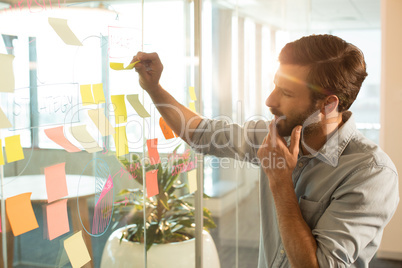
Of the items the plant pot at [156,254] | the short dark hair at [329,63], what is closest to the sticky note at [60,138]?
the plant pot at [156,254]

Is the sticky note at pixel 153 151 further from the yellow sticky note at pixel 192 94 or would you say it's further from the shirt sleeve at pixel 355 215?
the shirt sleeve at pixel 355 215

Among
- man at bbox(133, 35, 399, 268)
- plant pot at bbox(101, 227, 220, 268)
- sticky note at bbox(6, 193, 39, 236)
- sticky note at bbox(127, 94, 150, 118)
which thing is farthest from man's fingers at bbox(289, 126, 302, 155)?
sticky note at bbox(6, 193, 39, 236)

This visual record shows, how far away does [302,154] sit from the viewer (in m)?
1.34

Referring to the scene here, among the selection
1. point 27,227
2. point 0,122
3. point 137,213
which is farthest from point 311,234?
point 0,122

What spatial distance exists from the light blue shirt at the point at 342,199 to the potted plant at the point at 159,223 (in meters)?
0.32

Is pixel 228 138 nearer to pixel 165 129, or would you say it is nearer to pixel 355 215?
pixel 165 129

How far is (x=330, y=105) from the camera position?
1279 mm

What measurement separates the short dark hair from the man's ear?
0.5 inches

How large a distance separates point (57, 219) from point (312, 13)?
17.3 feet

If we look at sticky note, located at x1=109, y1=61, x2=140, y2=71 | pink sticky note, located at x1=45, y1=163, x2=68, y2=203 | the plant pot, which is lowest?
the plant pot

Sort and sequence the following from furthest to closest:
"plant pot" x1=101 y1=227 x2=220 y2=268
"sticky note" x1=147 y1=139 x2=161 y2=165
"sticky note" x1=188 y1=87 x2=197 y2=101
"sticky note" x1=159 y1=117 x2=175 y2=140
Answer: "sticky note" x1=188 y1=87 x2=197 y2=101 < "sticky note" x1=159 y1=117 x2=175 y2=140 < "sticky note" x1=147 y1=139 x2=161 y2=165 < "plant pot" x1=101 y1=227 x2=220 y2=268

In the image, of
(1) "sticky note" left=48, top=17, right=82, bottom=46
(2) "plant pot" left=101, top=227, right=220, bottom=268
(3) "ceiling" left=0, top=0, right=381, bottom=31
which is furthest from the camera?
(3) "ceiling" left=0, top=0, right=381, bottom=31

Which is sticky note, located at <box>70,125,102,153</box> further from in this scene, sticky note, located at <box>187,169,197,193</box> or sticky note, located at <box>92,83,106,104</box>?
sticky note, located at <box>187,169,197,193</box>

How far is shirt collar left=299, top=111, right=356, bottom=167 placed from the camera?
1242mm
